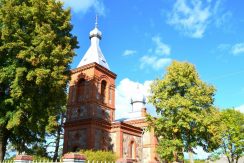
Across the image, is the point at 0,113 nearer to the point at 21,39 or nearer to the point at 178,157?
the point at 21,39

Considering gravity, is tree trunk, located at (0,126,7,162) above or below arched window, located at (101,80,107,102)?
below

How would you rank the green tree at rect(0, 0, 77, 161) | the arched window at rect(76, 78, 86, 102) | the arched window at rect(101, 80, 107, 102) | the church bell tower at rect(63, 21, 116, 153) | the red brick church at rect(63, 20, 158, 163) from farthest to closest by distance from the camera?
the arched window at rect(101, 80, 107, 102) → the arched window at rect(76, 78, 86, 102) → the red brick church at rect(63, 20, 158, 163) → the church bell tower at rect(63, 21, 116, 153) → the green tree at rect(0, 0, 77, 161)

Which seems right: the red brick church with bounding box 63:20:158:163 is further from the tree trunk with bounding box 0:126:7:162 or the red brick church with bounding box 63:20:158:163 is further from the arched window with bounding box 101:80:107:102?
the tree trunk with bounding box 0:126:7:162

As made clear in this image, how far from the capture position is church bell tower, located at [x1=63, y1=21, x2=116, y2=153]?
1133 inches

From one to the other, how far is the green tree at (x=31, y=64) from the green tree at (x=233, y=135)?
2086 cm

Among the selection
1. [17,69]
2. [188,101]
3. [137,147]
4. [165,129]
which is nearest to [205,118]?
[188,101]

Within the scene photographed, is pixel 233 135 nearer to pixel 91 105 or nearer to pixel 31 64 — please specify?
pixel 91 105

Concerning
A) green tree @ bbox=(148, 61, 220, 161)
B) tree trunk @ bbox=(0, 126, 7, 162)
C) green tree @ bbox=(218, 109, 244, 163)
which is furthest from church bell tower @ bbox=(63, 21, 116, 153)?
green tree @ bbox=(218, 109, 244, 163)

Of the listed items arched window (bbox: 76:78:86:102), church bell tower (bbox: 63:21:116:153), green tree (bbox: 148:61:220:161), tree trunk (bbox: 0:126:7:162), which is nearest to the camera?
tree trunk (bbox: 0:126:7:162)

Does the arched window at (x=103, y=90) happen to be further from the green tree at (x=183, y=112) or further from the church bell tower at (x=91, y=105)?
the green tree at (x=183, y=112)

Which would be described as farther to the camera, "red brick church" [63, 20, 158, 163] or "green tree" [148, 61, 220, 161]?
"red brick church" [63, 20, 158, 163]

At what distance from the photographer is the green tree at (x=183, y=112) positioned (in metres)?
22.8

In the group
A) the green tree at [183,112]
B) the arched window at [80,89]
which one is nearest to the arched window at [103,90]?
the arched window at [80,89]

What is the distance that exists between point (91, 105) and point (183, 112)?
11.0m
